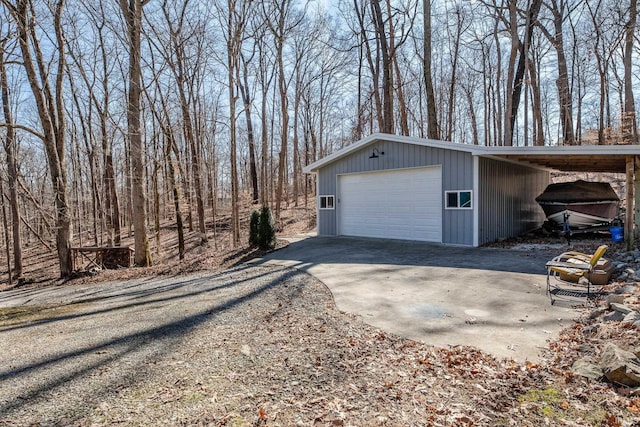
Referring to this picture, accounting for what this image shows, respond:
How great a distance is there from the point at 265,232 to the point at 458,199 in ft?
18.1

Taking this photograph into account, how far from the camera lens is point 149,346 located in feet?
12.5

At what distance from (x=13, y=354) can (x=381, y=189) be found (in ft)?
30.3

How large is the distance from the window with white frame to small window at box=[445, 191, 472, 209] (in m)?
4.11

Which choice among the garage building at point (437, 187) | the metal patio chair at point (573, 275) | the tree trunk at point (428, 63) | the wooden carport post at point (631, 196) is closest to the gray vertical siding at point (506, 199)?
the garage building at point (437, 187)

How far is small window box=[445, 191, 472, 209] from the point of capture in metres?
9.27

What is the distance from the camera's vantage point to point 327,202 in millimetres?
12750

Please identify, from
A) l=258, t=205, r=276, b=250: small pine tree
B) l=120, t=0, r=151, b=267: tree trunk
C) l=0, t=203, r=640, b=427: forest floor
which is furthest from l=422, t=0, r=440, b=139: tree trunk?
l=0, t=203, r=640, b=427: forest floor

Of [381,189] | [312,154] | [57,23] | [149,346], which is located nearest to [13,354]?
[149,346]

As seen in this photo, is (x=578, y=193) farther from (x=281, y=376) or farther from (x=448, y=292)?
(x=281, y=376)

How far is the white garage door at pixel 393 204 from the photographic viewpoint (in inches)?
395

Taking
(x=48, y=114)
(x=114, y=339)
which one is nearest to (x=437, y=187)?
(x=114, y=339)

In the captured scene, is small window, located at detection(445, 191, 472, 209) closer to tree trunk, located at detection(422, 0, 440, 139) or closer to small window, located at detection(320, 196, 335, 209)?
small window, located at detection(320, 196, 335, 209)

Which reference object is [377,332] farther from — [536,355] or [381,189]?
[381,189]

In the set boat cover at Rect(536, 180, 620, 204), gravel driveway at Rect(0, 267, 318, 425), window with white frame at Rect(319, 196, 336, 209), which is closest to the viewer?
gravel driveway at Rect(0, 267, 318, 425)
